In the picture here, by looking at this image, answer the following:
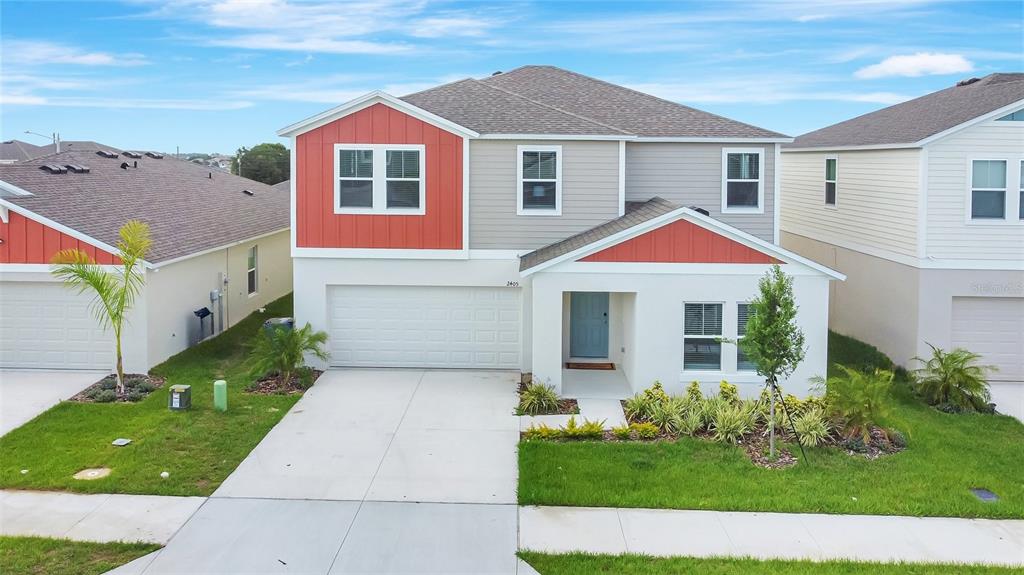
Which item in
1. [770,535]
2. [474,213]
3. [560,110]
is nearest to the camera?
[770,535]

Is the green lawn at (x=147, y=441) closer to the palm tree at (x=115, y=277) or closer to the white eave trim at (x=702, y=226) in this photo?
the palm tree at (x=115, y=277)

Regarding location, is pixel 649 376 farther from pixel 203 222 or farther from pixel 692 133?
pixel 203 222

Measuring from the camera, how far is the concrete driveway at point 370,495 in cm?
952

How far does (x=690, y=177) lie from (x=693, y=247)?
3940 millimetres

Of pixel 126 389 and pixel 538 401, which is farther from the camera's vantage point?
pixel 126 389

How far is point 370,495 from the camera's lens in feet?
37.4

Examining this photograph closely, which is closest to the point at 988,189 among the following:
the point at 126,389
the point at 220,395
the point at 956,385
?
the point at 956,385

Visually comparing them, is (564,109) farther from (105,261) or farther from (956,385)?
(105,261)

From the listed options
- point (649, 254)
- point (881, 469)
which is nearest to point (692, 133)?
point (649, 254)

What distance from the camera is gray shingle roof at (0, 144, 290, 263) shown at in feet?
60.0

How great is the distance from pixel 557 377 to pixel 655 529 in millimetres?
6210

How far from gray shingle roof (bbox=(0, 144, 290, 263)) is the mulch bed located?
2380 millimetres

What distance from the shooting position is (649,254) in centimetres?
1608

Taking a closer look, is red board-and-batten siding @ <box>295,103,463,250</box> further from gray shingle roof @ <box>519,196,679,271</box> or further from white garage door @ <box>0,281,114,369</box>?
white garage door @ <box>0,281,114,369</box>
